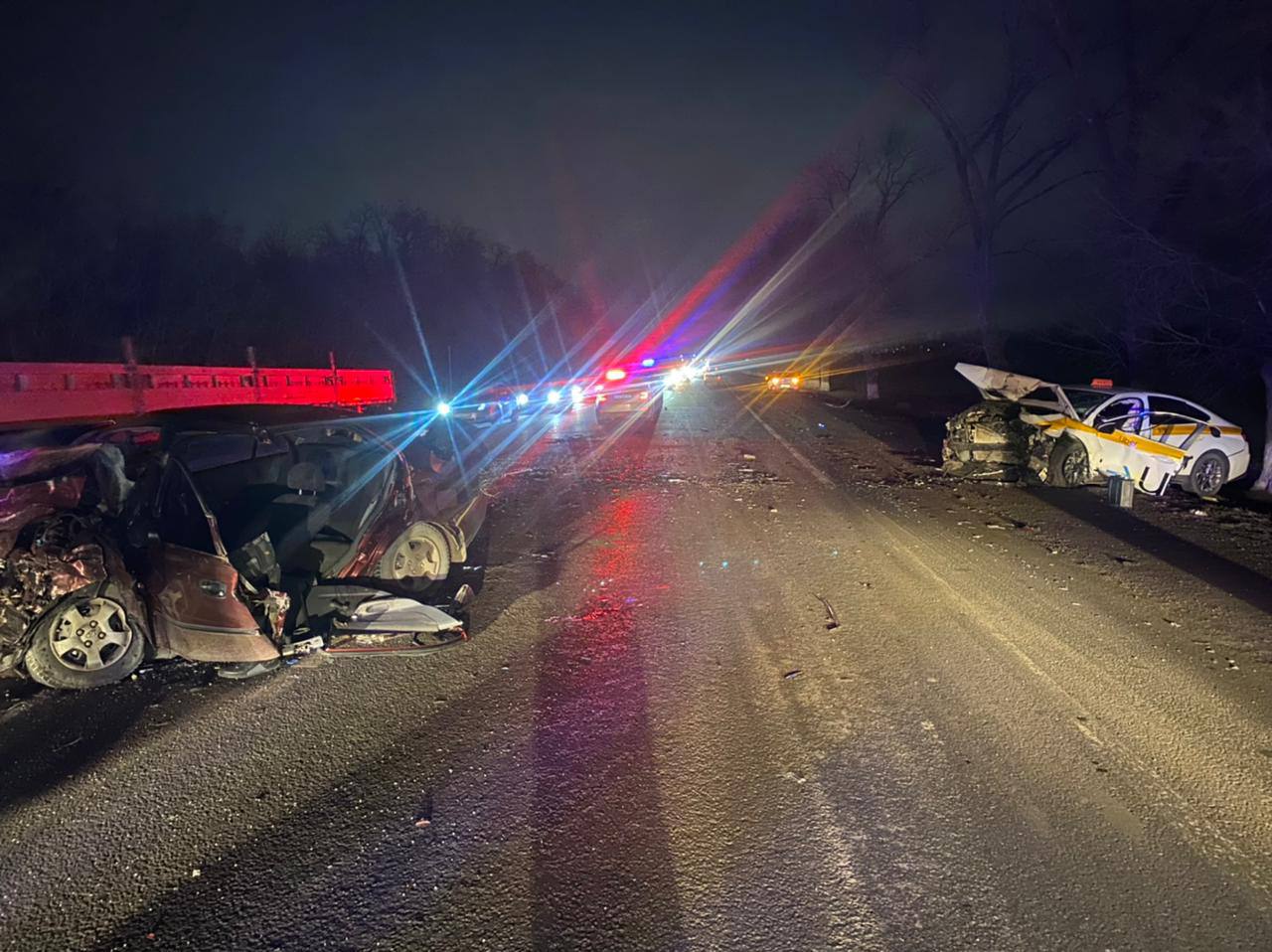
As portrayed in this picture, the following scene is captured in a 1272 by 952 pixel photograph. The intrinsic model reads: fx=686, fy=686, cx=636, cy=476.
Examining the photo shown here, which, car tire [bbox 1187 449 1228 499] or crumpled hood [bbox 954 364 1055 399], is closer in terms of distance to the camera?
car tire [bbox 1187 449 1228 499]

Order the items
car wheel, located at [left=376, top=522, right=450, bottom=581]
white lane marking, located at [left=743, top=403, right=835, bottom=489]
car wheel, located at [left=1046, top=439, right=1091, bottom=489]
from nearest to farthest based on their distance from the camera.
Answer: car wheel, located at [left=376, top=522, right=450, bottom=581] → car wheel, located at [left=1046, top=439, right=1091, bottom=489] → white lane marking, located at [left=743, top=403, right=835, bottom=489]

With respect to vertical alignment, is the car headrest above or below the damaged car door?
above

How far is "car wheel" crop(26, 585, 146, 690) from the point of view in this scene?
14.1 feet

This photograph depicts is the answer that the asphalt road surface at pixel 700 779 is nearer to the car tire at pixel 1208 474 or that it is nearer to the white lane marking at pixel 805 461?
the car tire at pixel 1208 474

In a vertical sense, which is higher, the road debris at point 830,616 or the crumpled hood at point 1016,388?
the crumpled hood at point 1016,388

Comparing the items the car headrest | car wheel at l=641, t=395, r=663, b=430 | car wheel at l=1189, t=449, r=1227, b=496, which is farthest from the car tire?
car wheel at l=641, t=395, r=663, b=430

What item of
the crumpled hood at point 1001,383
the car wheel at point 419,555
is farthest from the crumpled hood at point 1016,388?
the car wheel at point 419,555

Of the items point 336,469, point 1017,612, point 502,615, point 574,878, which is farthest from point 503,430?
point 574,878

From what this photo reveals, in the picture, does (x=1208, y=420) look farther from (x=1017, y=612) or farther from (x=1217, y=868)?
(x=1217, y=868)

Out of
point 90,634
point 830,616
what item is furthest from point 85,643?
point 830,616

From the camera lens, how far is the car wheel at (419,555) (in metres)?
5.95

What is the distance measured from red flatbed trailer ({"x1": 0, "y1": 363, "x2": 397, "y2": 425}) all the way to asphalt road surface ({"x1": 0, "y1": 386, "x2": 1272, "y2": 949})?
170 inches

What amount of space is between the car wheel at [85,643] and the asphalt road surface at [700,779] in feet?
0.53

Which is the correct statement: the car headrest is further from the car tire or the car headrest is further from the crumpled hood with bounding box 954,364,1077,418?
the car tire
